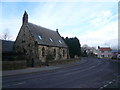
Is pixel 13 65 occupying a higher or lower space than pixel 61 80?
higher

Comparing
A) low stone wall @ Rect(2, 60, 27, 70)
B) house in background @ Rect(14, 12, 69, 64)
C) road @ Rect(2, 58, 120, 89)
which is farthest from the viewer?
house in background @ Rect(14, 12, 69, 64)

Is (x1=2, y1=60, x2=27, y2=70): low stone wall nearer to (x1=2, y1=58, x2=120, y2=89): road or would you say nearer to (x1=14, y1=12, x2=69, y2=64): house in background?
(x1=2, y1=58, x2=120, y2=89): road

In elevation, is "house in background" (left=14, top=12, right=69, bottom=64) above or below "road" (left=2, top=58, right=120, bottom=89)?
above

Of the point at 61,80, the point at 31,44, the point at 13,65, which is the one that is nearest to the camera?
the point at 61,80

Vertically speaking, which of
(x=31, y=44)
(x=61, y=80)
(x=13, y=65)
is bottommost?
(x=61, y=80)

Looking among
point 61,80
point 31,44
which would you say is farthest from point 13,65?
point 61,80

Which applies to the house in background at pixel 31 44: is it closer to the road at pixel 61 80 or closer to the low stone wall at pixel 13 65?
the low stone wall at pixel 13 65

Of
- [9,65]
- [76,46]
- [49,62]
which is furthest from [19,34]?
[76,46]

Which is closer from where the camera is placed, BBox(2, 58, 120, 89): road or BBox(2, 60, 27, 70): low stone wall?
BBox(2, 58, 120, 89): road

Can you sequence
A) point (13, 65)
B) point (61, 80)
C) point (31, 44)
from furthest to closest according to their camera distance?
point (31, 44)
point (13, 65)
point (61, 80)

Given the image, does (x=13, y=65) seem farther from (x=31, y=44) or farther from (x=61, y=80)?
(x=61, y=80)

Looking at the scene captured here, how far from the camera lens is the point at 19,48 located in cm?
3966

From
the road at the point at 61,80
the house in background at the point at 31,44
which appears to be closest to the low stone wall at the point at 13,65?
the road at the point at 61,80

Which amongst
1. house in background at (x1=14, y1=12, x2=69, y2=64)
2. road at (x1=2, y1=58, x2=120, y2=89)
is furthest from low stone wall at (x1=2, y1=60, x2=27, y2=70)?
house in background at (x1=14, y1=12, x2=69, y2=64)
